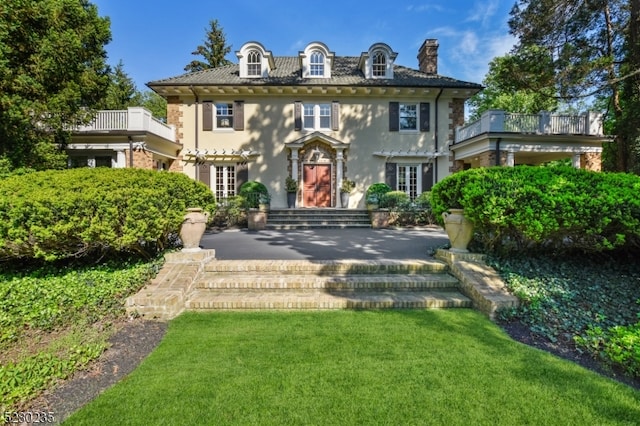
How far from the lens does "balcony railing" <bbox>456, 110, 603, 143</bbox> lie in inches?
496

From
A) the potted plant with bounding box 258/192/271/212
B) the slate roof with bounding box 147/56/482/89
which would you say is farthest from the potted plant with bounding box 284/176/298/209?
the slate roof with bounding box 147/56/482/89

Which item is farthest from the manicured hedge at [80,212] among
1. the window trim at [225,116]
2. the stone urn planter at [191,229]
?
the window trim at [225,116]

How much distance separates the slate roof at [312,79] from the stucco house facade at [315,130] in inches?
3.8

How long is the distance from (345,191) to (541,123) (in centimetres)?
905

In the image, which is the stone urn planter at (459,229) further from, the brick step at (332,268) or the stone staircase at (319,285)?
the brick step at (332,268)

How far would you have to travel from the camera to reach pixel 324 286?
4.88 metres

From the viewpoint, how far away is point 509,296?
4246mm

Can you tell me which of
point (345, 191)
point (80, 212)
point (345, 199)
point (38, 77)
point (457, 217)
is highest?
point (38, 77)

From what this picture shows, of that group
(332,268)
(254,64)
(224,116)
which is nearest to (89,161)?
(224,116)

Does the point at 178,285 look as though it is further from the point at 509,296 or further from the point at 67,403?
the point at 509,296

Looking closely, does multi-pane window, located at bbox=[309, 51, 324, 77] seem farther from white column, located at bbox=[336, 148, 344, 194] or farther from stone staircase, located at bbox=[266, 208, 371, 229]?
stone staircase, located at bbox=[266, 208, 371, 229]

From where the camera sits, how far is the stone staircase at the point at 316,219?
11.8 meters

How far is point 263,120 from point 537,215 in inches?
506

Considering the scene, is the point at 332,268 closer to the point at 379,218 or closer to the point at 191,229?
the point at 191,229
